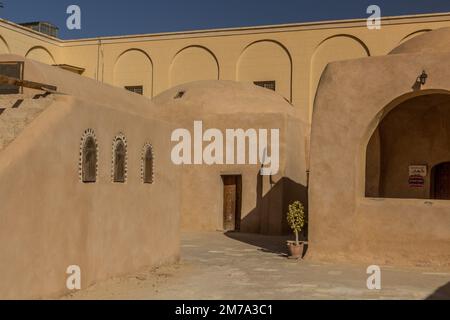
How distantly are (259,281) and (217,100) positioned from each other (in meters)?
10.9

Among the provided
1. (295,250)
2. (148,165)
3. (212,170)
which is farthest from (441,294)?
(212,170)

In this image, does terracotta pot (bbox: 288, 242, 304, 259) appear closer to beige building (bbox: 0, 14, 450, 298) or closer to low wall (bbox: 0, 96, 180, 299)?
beige building (bbox: 0, 14, 450, 298)

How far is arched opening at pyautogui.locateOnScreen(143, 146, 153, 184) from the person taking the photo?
36.3ft

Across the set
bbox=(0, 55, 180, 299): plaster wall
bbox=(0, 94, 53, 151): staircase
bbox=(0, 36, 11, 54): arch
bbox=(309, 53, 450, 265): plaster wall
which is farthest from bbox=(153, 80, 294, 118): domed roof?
bbox=(0, 94, 53, 151): staircase

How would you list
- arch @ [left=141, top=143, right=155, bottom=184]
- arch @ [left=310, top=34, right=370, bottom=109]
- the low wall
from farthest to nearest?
1. arch @ [left=310, top=34, right=370, bottom=109]
2. arch @ [left=141, top=143, right=155, bottom=184]
3. the low wall

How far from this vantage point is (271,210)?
18562 mm

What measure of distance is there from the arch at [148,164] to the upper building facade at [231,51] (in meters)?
16.7

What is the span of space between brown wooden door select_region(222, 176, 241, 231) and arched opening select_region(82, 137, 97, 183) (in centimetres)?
1081

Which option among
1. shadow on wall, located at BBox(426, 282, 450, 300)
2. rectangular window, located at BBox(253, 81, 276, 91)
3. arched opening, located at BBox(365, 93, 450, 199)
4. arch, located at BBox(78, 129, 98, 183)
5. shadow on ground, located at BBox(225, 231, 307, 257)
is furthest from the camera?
rectangular window, located at BBox(253, 81, 276, 91)

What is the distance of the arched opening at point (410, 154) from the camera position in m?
16.7

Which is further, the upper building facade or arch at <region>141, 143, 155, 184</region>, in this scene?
the upper building facade

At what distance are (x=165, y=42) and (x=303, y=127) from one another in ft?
40.7

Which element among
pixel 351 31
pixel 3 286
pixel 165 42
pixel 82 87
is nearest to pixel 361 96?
pixel 82 87
